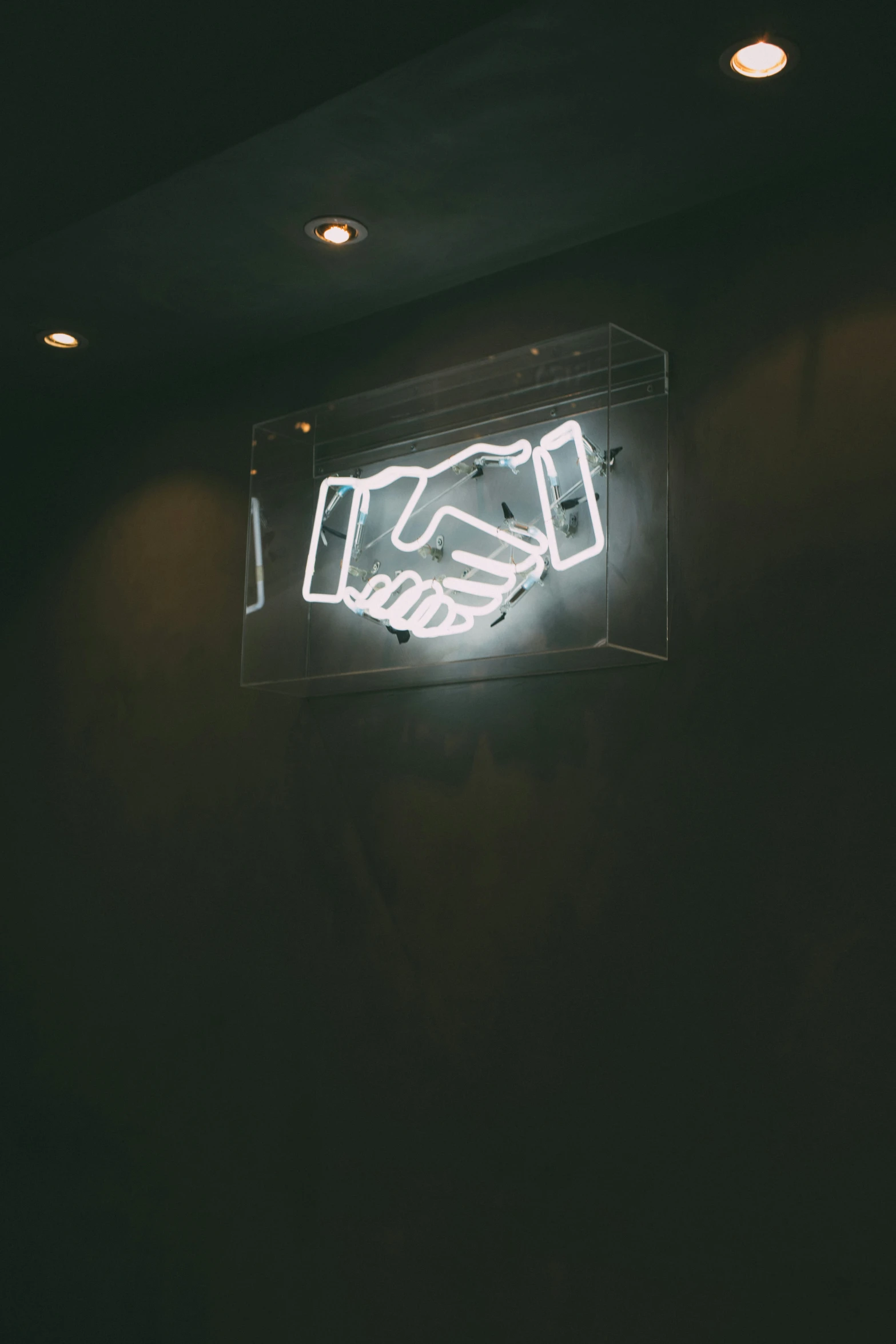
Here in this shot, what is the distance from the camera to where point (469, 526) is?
3.17 metres

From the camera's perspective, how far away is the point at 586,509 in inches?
115

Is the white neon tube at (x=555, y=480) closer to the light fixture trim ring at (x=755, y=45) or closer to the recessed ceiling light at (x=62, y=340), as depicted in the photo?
the light fixture trim ring at (x=755, y=45)

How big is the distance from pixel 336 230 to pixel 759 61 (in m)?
1.25

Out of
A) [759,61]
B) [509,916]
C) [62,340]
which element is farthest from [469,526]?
[62,340]

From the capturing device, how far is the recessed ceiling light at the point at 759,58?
2.44 metres

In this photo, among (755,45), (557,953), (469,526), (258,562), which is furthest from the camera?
(258,562)

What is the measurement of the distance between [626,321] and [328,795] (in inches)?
65.1

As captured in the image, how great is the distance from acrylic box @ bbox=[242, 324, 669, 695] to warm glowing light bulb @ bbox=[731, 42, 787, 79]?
64 centimetres

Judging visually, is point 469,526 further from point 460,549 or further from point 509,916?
point 509,916

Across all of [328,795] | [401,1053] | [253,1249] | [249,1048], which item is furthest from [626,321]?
[253,1249]

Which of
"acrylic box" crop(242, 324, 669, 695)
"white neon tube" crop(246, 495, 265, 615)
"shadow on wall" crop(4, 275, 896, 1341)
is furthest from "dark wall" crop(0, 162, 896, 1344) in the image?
"white neon tube" crop(246, 495, 265, 615)

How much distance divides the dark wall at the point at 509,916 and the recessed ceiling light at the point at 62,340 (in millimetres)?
385

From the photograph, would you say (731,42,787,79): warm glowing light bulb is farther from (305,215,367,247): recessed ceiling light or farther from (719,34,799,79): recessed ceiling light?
(305,215,367,247): recessed ceiling light

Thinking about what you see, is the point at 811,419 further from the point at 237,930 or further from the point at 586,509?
the point at 237,930
